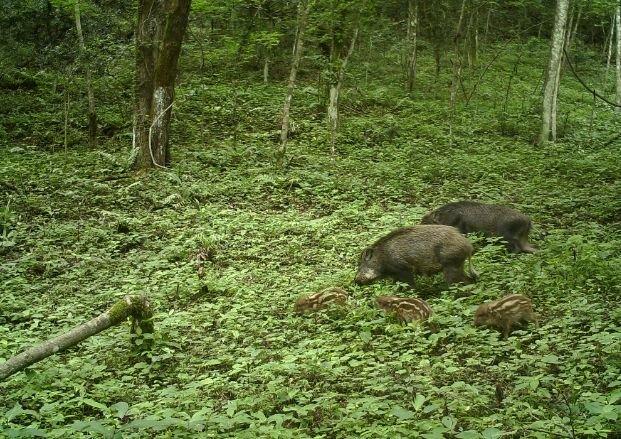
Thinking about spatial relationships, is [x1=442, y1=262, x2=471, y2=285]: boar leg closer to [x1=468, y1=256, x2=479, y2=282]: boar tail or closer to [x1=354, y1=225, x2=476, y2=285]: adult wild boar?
[x1=354, y1=225, x2=476, y2=285]: adult wild boar

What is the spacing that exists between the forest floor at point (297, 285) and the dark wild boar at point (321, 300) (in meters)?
0.18

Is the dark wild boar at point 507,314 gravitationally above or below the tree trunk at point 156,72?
below

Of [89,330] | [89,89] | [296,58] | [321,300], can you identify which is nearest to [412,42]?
[296,58]

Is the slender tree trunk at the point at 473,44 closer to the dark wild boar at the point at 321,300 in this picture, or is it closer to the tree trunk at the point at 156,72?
the tree trunk at the point at 156,72

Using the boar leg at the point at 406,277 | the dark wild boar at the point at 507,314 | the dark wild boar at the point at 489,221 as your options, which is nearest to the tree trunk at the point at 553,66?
the dark wild boar at the point at 489,221

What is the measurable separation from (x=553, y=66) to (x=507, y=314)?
14.7 m

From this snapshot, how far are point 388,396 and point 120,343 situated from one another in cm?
366

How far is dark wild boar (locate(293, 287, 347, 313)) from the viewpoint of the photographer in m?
7.60

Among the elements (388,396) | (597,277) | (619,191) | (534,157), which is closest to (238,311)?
(388,396)

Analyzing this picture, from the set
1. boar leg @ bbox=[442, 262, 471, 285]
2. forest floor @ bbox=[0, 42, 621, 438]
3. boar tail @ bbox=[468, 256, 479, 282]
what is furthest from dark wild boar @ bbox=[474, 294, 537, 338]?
boar tail @ bbox=[468, 256, 479, 282]

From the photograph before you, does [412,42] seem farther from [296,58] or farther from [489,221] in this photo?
[489,221]

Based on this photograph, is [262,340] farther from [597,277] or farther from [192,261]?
[597,277]

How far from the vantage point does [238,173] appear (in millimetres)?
16047

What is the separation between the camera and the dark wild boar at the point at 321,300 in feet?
24.9
